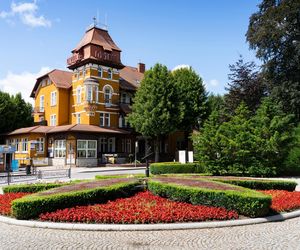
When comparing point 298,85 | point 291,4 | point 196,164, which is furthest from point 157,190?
point 291,4

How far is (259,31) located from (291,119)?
855 centimetres

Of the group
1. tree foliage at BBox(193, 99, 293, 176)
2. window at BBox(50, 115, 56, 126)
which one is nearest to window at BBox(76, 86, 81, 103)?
window at BBox(50, 115, 56, 126)

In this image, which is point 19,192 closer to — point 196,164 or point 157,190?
point 157,190

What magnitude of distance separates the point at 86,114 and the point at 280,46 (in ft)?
81.5

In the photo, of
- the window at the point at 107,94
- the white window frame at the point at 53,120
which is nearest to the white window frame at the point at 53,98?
the white window frame at the point at 53,120

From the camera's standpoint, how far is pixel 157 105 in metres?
41.3

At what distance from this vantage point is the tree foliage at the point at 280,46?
30797mm

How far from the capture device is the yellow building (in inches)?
1687

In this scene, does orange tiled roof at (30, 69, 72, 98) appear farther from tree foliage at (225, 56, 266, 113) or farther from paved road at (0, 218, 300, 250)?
paved road at (0, 218, 300, 250)

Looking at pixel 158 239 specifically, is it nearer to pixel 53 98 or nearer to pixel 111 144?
pixel 111 144

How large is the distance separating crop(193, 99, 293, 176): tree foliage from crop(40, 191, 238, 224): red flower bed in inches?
609

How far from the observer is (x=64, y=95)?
5000 cm

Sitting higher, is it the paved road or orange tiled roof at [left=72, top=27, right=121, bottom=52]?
orange tiled roof at [left=72, top=27, right=121, bottom=52]

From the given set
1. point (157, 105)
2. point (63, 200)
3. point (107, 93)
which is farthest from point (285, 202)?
point (107, 93)
